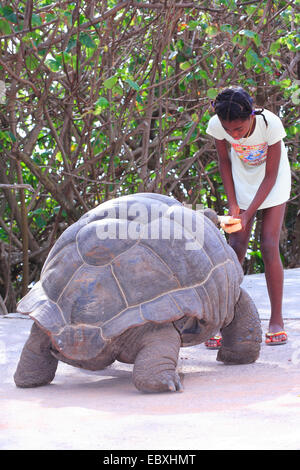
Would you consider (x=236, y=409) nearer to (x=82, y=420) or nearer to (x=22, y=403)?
(x=82, y=420)

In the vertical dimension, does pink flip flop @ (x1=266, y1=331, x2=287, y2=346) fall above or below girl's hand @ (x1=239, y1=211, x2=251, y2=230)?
below

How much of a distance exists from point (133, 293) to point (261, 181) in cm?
150

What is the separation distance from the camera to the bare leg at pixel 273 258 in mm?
4234

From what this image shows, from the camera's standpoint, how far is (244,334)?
367 cm

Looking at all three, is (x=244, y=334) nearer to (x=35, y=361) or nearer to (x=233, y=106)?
(x=35, y=361)

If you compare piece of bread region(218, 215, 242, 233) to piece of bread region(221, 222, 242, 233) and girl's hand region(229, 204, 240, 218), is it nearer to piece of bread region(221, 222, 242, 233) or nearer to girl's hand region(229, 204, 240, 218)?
piece of bread region(221, 222, 242, 233)

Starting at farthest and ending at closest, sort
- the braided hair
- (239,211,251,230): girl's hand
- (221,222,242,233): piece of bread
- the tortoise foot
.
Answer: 1. (239,211,251,230): girl's hand
2. (221,222,242,233): piece of bread
3. the braided hair
4. the tortoise foot

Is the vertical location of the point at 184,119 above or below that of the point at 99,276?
above

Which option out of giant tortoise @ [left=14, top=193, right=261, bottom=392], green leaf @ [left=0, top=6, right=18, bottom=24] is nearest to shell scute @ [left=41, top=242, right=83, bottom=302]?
giant tortoise @ [left=14, top=193, right=261, bottom=392]

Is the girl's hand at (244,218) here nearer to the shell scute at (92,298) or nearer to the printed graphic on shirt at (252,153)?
the printed graphic on shirt at (252,153)

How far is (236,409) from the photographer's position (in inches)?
103

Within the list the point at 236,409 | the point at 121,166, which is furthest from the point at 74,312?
the point at 121,166

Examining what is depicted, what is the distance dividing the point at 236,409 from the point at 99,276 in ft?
2.82

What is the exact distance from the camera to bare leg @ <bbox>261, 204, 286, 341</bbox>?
423 cm
